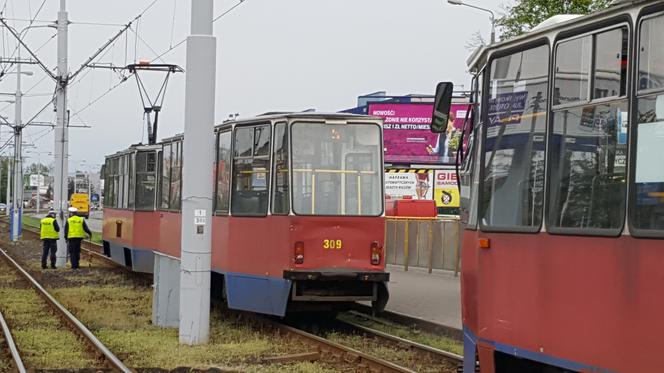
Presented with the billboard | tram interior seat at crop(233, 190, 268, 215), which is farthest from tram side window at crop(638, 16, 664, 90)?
the billboard

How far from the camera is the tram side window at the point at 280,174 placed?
1316 centimetres

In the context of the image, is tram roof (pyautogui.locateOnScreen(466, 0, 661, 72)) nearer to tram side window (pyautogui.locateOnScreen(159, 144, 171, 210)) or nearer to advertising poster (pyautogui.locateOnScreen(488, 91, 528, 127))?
advertising poster (pyautogui.locateOnScreen(488, 91, 528, 127))

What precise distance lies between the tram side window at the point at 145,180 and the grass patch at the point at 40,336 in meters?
3.29

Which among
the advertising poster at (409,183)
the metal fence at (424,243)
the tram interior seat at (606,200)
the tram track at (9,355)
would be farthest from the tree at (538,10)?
the advertising poster at (409,183)

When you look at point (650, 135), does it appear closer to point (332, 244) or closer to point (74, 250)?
point (332, 244)

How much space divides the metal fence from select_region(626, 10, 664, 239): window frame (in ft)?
54.2

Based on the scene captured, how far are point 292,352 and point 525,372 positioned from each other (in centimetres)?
567

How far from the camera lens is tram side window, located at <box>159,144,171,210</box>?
739 inches

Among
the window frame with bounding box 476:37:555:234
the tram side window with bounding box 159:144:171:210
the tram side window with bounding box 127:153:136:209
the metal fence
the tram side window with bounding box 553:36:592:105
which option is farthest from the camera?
the metal fence

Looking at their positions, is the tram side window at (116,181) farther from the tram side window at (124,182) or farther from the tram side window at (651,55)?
the tram side window at (651,55)

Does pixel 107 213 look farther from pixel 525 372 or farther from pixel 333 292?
pixel 525 372

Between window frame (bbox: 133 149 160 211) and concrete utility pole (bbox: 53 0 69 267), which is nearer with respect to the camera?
window frame (bbox: 133 149 160 211)

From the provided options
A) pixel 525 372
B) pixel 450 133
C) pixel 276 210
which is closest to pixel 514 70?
pixel 525 372

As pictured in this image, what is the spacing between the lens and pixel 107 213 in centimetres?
2667
